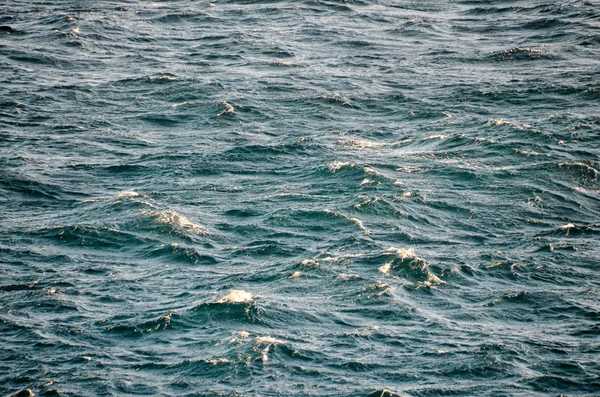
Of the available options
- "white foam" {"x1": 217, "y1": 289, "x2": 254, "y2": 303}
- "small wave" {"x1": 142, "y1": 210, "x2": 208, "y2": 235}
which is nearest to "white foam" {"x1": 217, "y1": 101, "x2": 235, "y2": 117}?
"small wave" {"x1": 142, "y1": 210, "x2": 208, "y2": 235}

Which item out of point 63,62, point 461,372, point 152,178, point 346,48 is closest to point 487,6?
point 346,48

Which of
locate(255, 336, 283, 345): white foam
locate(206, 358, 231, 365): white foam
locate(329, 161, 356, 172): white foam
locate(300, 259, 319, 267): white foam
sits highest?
locate(329, 161, 356, 172): white foam

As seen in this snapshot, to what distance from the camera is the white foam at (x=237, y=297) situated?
4053cm

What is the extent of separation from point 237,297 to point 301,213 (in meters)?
11.1

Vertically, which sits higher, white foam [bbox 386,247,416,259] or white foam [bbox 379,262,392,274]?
white foam [bbox 386,247,416,259]

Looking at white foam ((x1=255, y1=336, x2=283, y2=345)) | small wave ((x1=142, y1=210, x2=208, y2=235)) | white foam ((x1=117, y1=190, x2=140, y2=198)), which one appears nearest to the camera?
white foam ((x1=255, y1=336, x2=283, y2=345))

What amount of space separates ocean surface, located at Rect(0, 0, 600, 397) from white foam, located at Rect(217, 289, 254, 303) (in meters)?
0.15

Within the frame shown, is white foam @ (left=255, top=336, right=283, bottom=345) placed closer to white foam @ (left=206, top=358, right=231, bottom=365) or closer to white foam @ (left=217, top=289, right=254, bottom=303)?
white foam @ (left=206, top=358, right=231, bottom=365)

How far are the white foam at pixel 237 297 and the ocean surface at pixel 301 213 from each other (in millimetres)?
146

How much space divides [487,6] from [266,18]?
88.9 feet

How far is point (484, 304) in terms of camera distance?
41.2 meters

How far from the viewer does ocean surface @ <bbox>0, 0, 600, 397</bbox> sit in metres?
36.4

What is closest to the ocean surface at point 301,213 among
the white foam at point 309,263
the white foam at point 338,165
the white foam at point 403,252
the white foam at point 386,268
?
the white foam at point 309,263

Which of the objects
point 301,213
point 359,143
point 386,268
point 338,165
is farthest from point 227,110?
point 386,268
